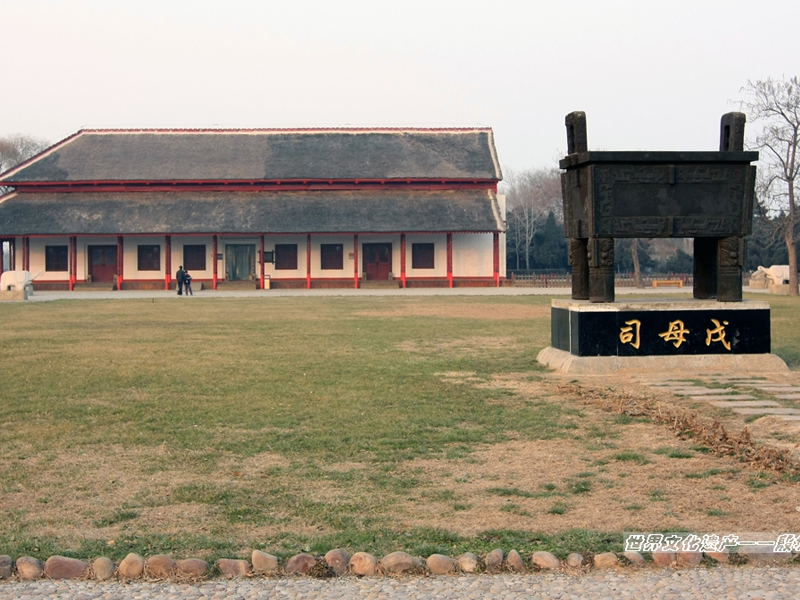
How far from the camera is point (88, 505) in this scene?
5758 millimetres

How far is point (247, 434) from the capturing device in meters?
8.13

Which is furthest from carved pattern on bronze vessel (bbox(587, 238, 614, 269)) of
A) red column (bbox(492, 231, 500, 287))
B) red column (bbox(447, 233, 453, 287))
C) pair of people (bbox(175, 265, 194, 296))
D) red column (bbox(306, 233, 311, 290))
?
red column (bbox(492, 231, 500, 287))

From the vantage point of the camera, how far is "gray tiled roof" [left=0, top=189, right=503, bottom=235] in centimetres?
4534

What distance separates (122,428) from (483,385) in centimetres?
464

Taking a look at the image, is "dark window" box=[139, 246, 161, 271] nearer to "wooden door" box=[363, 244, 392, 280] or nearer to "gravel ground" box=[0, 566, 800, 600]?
"wooden door" box=[363, 244, 392, 280]

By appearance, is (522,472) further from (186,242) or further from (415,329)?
(186,242)

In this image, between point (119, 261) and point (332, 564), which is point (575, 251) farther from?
point (119, 261)

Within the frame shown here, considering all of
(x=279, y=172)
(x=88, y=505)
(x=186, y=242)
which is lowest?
(x=88, y=505)

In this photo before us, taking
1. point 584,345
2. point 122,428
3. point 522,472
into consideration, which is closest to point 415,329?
point 584,345

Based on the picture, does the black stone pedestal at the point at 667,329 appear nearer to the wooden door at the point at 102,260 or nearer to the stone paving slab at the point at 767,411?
the stone paving slab at the point at 767,411

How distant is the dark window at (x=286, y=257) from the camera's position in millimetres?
48281

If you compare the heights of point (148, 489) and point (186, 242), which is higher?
point (186, 242)

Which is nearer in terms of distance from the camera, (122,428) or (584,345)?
(122,428)

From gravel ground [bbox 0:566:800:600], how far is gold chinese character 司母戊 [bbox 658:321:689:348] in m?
7.93
